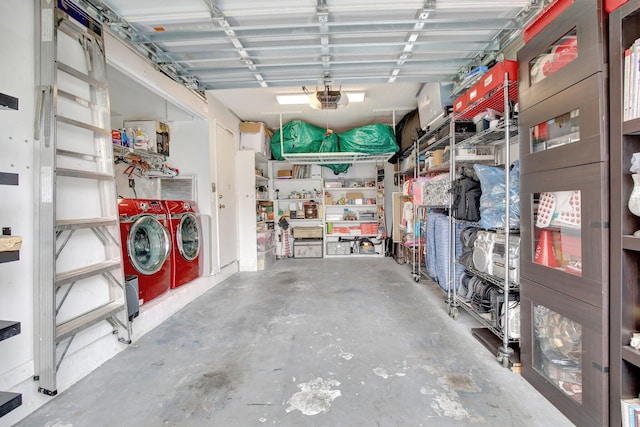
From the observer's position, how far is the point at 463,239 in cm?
253

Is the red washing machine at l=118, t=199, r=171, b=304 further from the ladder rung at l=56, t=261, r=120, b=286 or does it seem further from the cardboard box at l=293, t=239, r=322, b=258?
the cardboard box at l=293, t=239, r=322, b=258

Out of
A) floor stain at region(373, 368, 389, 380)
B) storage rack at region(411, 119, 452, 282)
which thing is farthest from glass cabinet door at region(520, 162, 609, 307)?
storage rack at region(411, 119, 452, 282)

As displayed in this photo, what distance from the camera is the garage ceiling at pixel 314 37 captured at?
5.76 ft

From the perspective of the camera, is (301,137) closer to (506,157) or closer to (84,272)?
(506,157)

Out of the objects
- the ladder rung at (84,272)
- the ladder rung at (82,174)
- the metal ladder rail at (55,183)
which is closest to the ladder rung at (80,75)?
the metal ladder rail at (55,183)

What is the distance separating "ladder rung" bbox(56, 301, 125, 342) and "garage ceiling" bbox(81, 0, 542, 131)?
1.99m

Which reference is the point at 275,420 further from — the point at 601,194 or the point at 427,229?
the point at 427,229

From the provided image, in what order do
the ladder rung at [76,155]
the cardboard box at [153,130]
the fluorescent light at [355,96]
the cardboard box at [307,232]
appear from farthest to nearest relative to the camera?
1. the cardboard box at [307,232]
2. the fluorescent light at [355,96]
3. the cardboard box at [153,130]
4. the ladder rung at [76,155]

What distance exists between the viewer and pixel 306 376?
1.74 m

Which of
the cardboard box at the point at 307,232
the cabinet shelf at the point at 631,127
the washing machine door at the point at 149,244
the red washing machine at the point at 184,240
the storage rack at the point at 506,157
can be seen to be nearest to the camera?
the cabinet shelf at the point at 631,127

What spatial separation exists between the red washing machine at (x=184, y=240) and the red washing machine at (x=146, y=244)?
0.10 metres

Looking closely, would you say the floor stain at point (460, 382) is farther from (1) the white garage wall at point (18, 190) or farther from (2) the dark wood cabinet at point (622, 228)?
(1) the white garage wall at point (18, 190)

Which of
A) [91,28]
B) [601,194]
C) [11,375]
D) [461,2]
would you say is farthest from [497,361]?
[91,28]

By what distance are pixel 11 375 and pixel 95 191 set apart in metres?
1.16
